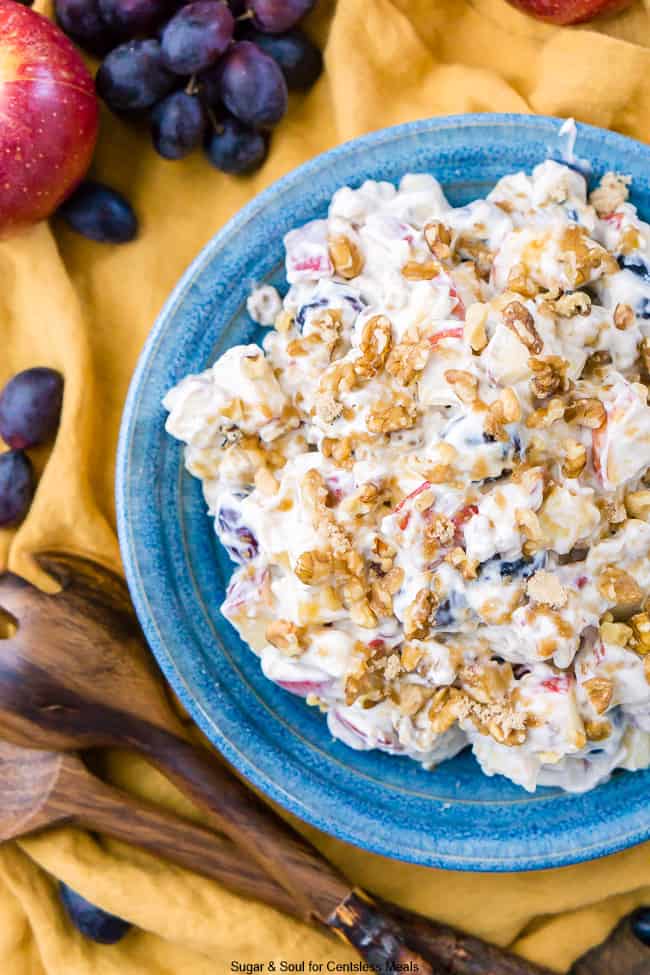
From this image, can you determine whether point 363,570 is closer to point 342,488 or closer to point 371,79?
point 342,488

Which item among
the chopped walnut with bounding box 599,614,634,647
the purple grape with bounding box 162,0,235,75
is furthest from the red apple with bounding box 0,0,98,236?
the chopped walnut with bounding box 599,614,634,647

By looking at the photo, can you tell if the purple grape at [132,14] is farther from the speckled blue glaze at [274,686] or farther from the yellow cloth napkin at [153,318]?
the speckled blue glaze at [274,686]

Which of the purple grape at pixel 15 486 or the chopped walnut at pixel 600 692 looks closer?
the chopped walnut at pixel 600 692

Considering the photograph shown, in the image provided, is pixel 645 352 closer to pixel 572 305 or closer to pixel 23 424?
pixel 572 305

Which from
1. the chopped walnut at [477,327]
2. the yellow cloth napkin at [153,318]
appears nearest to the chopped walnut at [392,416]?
the chopped walnut at [477,327]

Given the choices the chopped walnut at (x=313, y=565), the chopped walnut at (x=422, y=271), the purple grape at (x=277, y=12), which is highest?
the purple grape at (x=277, y=12)
